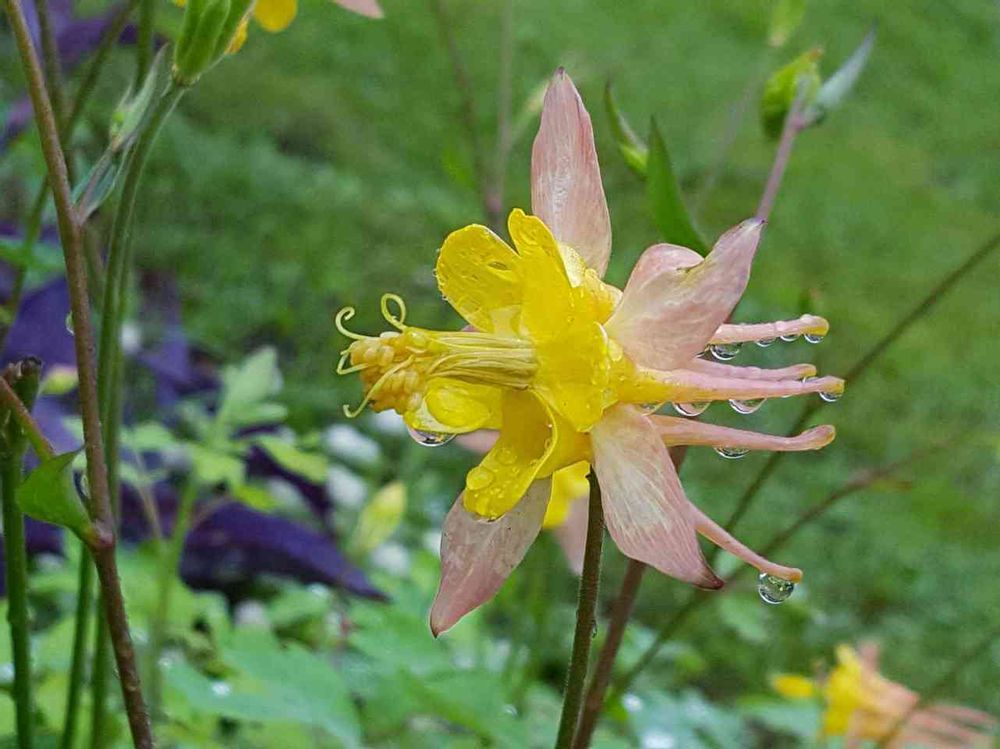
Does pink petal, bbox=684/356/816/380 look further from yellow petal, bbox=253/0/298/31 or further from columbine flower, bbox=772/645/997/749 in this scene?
columbine flower, bbox=772/645/997/749

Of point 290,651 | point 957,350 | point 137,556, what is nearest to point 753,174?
point 957,350

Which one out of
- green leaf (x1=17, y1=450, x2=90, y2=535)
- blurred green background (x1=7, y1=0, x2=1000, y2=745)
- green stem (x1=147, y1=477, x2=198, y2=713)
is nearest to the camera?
green leaf (x1=17, y1=450, x2=90, y2=535)

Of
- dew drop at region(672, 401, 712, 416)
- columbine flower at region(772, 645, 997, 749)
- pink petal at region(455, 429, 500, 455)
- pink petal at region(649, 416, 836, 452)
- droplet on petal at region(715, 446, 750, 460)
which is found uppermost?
dew drop at region(672, 401, 712, 416)

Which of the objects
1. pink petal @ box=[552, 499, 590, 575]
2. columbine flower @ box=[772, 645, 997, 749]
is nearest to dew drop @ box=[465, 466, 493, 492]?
pink petal @ box=[552, 499, 590, 575]

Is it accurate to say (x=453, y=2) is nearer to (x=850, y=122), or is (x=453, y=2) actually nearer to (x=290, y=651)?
(x=850, y=122)

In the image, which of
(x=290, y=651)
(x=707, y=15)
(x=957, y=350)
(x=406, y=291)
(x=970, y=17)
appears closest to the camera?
(x=290, y=651)

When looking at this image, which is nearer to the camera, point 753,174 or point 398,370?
point 398,370

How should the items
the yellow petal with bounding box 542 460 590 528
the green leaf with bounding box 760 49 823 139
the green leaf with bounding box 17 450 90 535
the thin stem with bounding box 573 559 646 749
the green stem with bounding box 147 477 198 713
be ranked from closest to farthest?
the green leaf with bounding box 17 450 90 535
the thin stem with bounding box 573 559 646 749
the green leaf with bounding box 760 49 823 139
the green stem with bounding box 147 477 198 713
the yellow petal with bounding box 542 460 590 528

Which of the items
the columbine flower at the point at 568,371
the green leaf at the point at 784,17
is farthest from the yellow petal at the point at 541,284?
the green leaf at the point at 784,17
